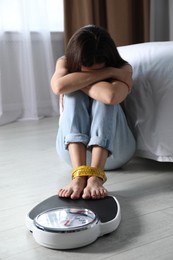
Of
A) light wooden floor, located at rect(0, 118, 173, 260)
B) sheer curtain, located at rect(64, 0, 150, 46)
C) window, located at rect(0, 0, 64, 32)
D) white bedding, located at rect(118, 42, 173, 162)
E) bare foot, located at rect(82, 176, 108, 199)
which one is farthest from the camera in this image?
sheer curtain, located at rect(64, 0, 150, 46)

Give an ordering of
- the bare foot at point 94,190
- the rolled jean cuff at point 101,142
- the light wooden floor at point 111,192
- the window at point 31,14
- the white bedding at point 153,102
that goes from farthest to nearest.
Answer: the window at point 31,14, the white bedding at point 153,102, the rolled jean cuff at point 101,142, the bare foot at point 94,190, the light wooden floor at point 111,192

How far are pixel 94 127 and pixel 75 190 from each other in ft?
0.92

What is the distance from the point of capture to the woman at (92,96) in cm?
148

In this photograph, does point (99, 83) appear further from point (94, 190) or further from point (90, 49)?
point (94, 190)

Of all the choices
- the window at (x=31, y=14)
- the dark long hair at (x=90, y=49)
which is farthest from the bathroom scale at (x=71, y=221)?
the window at (x=31, y=14)

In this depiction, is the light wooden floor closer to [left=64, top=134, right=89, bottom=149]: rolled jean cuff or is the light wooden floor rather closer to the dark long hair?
[left=64, top=134, right=89, bottom=149]: rolled jean cuff

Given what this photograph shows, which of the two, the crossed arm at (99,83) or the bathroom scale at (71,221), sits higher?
the crossed arm at (99,83)

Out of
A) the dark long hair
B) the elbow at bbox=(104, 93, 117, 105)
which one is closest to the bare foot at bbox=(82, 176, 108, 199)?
the elbow at bbox=(104, 93, 117, 105)

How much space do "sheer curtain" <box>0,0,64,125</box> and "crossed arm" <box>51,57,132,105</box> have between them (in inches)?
64.6

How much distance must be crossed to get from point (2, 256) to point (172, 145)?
0.82 meters

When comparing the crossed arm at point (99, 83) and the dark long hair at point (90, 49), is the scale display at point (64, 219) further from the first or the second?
the dark long hair at point (90, 49)

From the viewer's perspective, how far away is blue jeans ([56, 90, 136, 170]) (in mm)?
1490

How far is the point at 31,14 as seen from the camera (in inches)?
123

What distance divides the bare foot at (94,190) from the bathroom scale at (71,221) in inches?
0.6
